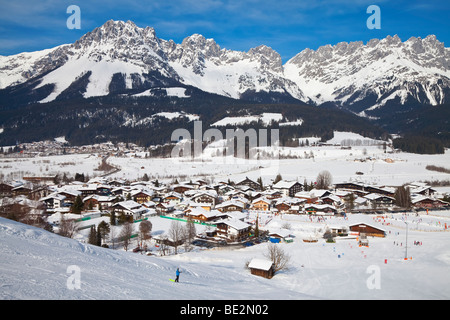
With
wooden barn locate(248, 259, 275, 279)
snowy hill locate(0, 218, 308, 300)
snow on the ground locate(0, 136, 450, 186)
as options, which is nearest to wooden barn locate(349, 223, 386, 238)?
wooden barn locate(248, 259, 275, 279)

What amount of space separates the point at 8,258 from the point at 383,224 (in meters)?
34.4

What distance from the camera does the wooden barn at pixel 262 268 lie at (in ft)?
64.0

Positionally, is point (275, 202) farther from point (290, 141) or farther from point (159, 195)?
point (290, 141)

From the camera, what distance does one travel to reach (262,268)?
64.2ft

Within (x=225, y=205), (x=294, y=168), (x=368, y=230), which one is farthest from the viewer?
(x=294, y=168)

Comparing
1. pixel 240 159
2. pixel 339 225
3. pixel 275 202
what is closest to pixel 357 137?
pixel 240 159

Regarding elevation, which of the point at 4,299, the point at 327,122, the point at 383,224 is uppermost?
the point at 327,122

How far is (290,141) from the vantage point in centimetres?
12800

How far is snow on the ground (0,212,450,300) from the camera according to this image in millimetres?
10320

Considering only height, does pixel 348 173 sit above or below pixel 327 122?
below

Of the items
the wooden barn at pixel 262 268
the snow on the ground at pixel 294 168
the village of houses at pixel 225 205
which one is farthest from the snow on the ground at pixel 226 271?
the snow on the ground at pixel 294 168

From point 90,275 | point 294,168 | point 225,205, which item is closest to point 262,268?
point 90,275

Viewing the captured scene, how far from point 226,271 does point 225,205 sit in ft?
82.8

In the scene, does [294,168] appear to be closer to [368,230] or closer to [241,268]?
[368,230]
